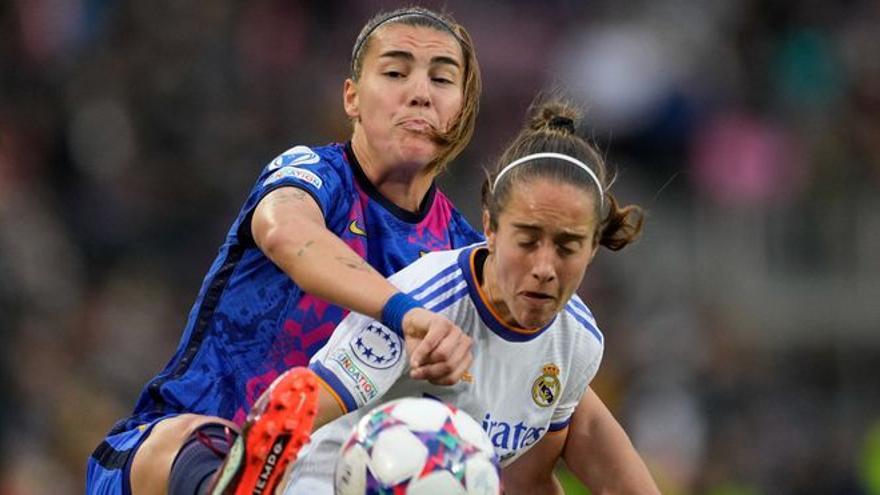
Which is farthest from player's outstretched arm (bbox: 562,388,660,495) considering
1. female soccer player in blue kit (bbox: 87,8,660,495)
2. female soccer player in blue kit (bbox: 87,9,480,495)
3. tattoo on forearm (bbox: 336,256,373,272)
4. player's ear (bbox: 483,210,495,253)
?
tattoo on forearm (bbox: 336,256,373,272)

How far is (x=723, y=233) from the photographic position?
1216 cm

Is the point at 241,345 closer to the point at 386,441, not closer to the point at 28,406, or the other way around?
the point at 386,441

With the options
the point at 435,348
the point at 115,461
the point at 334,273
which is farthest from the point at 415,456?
the point at 115,461

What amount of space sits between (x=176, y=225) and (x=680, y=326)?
11.2ft

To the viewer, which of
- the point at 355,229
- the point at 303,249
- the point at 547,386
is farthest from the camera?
the point at 355,229

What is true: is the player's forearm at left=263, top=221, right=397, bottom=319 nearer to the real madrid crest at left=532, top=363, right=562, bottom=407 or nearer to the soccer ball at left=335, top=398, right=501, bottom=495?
the soccer ball at left=335, top=398, right=501, bottom=495

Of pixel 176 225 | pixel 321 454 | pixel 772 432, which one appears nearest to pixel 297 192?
pixel 321 454

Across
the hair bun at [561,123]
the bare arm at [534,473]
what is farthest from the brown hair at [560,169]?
the bare arm at [534,473]

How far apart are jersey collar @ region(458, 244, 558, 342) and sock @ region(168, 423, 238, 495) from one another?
78 cm

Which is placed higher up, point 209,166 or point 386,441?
point 209,166

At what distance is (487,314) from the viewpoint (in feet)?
16.4

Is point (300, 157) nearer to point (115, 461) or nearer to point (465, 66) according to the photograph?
point (465, 66)

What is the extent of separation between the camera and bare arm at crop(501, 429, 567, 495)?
5.62 metres

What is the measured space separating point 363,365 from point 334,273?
26cm
